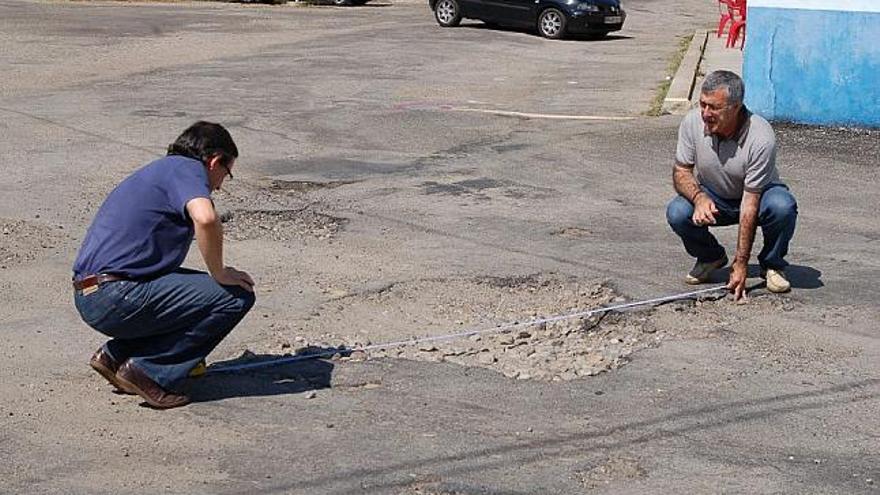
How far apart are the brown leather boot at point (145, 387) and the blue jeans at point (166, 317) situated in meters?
0.03

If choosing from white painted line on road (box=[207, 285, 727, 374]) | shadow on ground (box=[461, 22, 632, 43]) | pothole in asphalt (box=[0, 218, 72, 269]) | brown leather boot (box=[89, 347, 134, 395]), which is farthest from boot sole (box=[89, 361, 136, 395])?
shadow on ground (box=[461, 22, 632, 43])

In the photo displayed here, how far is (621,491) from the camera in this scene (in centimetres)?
564

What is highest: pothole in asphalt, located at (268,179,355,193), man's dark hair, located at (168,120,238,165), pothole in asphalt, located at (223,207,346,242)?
man's dark hair, located at (168,120,238,165)

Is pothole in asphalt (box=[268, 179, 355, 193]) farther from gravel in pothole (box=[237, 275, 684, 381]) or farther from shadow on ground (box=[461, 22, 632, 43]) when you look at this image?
shadow on ground (box=[461, 22, 632, 43])

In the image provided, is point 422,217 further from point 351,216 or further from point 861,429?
point 861,429

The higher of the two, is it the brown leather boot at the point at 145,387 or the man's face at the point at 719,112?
the man's face at the point at 719,112

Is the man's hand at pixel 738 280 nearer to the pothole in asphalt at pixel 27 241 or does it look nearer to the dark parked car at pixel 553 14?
the pothole in asphalt at pixel 27 241

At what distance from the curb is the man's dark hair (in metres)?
10.7

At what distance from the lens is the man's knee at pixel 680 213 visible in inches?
340

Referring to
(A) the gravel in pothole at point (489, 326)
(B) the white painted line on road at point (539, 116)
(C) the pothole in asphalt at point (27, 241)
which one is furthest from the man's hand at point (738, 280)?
(B) the white painted line on road at point (539, 116)

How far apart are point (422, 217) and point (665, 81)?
35.1ft

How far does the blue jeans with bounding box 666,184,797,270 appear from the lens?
843cm

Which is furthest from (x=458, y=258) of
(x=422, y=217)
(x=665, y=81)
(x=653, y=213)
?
(x=665, y=81)

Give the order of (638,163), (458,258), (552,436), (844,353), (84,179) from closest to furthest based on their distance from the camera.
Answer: (552,436)
(844,353)
(458,258)
(84,179)
(638,163)
